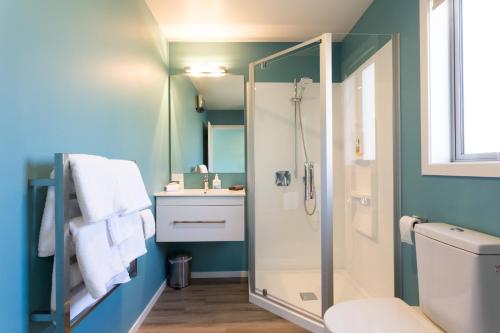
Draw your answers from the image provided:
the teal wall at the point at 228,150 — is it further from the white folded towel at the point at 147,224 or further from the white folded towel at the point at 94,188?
the white folded towel at the point at 94,188

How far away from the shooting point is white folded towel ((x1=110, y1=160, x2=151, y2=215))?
118cm

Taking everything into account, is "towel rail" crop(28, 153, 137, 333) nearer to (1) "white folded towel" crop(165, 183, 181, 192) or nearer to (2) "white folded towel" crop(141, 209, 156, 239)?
(2) "white folded towel" crop(141, 209, 156, 239)

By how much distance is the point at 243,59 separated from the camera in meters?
2.76

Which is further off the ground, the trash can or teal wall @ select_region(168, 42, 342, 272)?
teal wall @ select_region(168, 42, 342, 272)

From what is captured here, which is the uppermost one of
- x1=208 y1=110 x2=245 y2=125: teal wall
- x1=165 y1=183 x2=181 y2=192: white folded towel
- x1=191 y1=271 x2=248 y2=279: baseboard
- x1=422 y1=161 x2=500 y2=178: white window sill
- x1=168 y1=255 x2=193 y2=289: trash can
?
x1=208 y1=110 x2=245 y2=125: teal wall

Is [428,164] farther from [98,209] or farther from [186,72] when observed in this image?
[186,72]

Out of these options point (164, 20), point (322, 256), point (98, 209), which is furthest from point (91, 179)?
point (164, 20)

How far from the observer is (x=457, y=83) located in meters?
1.36

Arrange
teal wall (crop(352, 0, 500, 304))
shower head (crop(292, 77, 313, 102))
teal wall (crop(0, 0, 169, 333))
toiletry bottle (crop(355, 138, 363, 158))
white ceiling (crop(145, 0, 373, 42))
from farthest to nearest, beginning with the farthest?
shower head (crop(292, 77, 313, 102)) → toiletry bottle (crop(355, 138, 363, 158)) → white ceiling (crop(145, 0, 373, 42)) → teal wall (crop(352, 0, 500, 304)) → teal wall (crop(0, 0, 169, 333))

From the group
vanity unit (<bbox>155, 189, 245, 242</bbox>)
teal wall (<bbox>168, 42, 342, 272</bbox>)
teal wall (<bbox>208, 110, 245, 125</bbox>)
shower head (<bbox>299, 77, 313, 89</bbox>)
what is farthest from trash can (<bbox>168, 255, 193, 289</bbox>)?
shower head (<bbox>299, 77, 313, 89</bbox>)

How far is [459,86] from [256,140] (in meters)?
1.51

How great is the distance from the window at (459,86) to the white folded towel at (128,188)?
5.06 feet

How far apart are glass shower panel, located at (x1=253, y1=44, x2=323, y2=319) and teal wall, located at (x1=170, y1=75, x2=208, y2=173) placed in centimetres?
66

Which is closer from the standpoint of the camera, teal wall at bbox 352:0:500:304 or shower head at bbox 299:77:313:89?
teal wall at bbox 352:0:500:304
